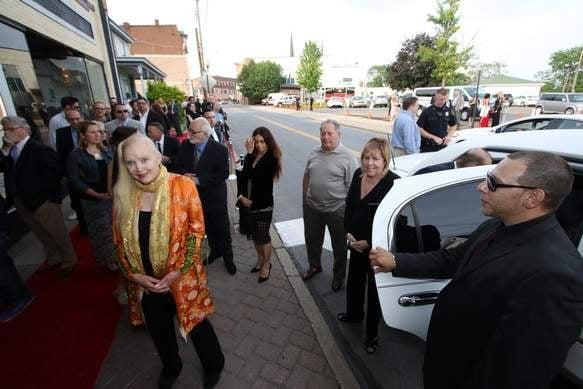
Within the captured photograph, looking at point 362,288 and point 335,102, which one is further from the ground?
point 335,102

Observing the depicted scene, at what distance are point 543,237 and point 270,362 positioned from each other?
2.20 meters

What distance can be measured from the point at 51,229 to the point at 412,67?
34902 millimetres

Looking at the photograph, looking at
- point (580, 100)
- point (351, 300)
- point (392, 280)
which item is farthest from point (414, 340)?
point (580, 100)

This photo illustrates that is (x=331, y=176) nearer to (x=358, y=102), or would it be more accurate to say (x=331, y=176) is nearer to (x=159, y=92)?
(x=159, y=92)

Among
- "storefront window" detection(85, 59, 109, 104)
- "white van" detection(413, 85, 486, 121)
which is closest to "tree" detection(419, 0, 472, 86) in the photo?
"white van" detection(413, 85, 486, 121)

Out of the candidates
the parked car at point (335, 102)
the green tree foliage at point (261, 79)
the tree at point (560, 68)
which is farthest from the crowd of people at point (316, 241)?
the tree at point (560, 68)

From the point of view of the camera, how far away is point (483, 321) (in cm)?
121

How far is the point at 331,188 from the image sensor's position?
9.99 ft

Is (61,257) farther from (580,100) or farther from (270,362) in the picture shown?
(580,100)

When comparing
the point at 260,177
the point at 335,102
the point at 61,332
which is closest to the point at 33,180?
the point at 61,332

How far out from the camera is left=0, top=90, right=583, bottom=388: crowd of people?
109 cm

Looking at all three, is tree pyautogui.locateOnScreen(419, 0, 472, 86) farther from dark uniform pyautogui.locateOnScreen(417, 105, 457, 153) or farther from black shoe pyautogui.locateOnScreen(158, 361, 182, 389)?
black shoe pyautogui.locateOnScreen(158, 361, 182, 389)

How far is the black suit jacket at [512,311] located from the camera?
3.36 ft

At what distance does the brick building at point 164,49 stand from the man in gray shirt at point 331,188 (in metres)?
46.7
